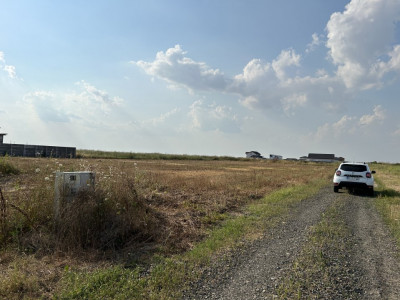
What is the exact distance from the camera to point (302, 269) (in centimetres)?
A: 571

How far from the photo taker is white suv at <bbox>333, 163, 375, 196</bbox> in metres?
17.0

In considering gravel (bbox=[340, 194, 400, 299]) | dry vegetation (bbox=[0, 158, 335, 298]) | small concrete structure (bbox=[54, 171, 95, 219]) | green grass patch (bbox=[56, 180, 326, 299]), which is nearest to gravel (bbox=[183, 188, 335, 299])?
green grass patch (bbox=[56, 180, 326, 299])

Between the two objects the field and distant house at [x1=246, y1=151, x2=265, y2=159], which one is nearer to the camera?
the field

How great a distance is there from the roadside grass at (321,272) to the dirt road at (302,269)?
0.01 metres

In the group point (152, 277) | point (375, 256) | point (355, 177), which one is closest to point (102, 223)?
point (152, 277)

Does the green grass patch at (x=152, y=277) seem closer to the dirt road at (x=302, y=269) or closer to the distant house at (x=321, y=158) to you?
the dirt road at (x=302, y=269)

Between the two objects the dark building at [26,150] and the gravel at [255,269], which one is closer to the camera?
the gravel at [255,269]

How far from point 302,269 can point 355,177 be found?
1343 cm

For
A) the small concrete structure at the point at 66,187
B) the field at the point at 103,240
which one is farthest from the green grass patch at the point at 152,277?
the small concrete structure at the point at 66,187

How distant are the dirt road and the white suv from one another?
8.71 meters

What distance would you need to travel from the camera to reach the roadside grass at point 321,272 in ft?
15.8

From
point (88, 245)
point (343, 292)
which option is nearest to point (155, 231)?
point (88, 245)

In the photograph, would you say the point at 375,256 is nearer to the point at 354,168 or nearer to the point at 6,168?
the point at 354,168

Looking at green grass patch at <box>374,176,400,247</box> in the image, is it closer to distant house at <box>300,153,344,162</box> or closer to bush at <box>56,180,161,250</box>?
bush at <box>56,180,161,250</box>
